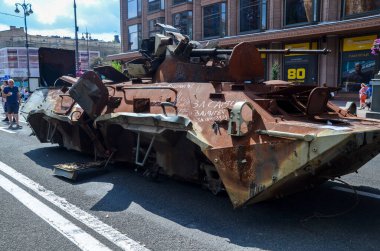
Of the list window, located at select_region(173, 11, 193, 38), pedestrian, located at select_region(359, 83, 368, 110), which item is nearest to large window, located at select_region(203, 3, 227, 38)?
window, located at select_region(173, 11, 193, 38)

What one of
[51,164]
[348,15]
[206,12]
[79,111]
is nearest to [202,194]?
[79,111]

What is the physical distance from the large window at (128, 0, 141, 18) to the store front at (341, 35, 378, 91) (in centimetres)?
1926

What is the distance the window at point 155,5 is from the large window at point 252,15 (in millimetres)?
8756

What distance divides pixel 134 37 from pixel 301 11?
674 inches

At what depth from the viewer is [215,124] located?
15.7 ft

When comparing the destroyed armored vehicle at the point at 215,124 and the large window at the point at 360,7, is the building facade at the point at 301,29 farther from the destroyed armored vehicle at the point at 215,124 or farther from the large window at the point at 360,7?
the destroyed armored vehicle at the point at 215,124

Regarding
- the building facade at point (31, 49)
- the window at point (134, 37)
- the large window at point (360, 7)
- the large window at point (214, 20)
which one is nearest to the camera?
the large window at point (360, 7)

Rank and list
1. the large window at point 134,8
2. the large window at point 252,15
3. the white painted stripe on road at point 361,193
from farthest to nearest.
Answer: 1. the large window at point 134,8
2. the large window at point 252,15
3. the white painted stripe on road at point 361,193

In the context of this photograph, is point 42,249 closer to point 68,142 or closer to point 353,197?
point 353,197

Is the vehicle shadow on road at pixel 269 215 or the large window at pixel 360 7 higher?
the large window at pixel 360 7

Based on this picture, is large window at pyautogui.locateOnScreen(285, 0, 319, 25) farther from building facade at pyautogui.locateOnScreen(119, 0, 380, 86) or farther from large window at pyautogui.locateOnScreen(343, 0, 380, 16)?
large window at pyautogui.locateOnScreen(343, 0, 380, 16)

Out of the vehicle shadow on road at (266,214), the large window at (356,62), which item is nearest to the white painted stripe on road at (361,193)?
the vehicle shadow on road at (266,214)

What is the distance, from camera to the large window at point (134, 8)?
3440cm

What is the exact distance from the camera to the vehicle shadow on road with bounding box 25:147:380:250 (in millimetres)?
4102
